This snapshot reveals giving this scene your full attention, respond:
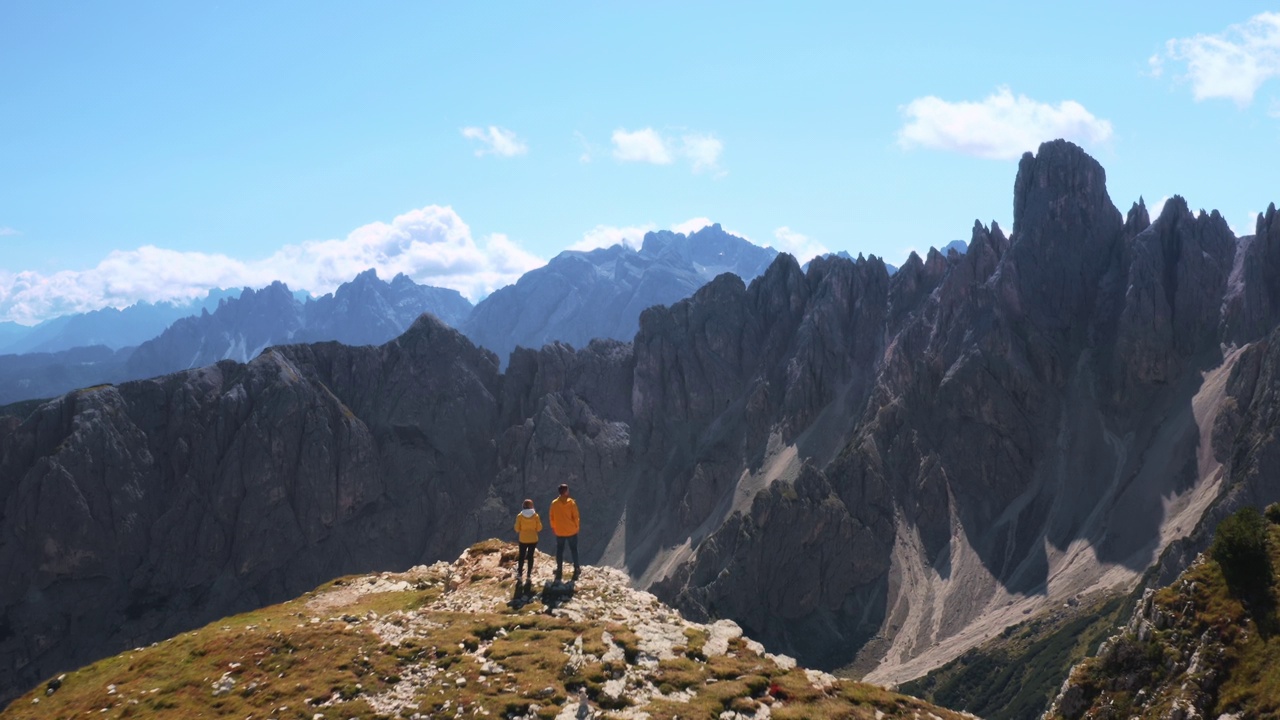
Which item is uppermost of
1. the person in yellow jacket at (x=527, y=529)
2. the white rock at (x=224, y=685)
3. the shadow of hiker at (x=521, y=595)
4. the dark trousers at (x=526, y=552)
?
the person in yellow jacket at (x=527, y=529)

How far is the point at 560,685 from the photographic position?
2881 cm

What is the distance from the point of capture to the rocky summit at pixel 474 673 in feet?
91.5

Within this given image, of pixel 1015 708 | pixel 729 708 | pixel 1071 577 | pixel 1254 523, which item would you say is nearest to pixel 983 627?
pixel 1071 577

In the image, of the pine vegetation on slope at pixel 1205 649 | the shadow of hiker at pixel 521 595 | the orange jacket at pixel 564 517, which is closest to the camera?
the pine vegetation on slope at pixel 1205 649

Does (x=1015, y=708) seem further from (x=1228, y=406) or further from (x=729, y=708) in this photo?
(x=729, y=708)

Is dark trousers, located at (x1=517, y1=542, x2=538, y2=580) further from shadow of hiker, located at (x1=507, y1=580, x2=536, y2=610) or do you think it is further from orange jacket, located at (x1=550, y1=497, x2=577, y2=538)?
orange jacket, located at (x1=550, y1=497, x2=577, y2=538)

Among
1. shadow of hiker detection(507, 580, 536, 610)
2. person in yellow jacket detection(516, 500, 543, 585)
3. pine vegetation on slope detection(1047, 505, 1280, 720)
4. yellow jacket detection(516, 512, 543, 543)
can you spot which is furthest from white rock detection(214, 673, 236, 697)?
pine vegetation on slope detection(1047, 505, 1280, 720)

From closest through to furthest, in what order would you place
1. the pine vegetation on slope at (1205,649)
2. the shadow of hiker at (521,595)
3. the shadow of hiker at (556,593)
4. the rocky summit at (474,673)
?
the rocky summit at (474,673), the pine vegetation on slope at (1205,649), the shadow of hiker at (521,595), the shadow of hiker at (556,593)

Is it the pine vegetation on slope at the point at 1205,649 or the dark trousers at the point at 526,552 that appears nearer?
the pine vegetation on slope at the point at 1205,649

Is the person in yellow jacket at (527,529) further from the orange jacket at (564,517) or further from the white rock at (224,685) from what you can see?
the white rock at (224,685)

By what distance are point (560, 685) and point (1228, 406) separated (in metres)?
221

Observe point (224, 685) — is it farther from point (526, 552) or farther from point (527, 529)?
point (526, 552)

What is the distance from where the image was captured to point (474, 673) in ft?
98.3

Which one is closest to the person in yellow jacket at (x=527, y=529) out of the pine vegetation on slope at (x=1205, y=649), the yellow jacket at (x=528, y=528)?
the yellow jacket at (x=528, y=528)
